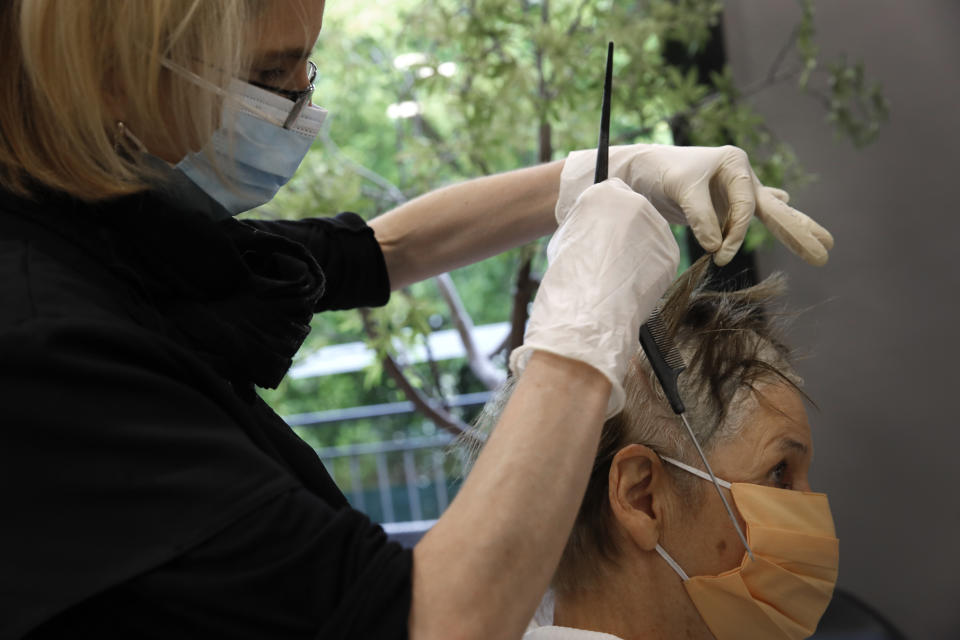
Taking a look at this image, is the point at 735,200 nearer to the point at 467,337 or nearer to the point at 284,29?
the point at 284,29

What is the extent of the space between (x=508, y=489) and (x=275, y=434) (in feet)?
1.17

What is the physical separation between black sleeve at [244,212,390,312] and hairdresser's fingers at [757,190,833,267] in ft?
1.88

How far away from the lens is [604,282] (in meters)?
0.94

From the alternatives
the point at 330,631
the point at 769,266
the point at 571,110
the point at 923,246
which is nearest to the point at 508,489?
the point at 330,631

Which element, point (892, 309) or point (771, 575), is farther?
point (892, 309)

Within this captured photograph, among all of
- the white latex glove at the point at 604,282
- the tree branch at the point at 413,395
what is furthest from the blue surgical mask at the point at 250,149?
the tree branch at the point at 413,395

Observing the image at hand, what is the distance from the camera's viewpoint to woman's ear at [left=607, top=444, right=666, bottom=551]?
4.00ft

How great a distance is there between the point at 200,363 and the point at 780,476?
82 cm

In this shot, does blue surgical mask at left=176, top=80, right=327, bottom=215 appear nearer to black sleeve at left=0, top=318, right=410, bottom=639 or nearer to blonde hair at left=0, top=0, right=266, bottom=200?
blonde hair at left=0, top=0, right=266, bottom=200

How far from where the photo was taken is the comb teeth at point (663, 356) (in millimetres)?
1084

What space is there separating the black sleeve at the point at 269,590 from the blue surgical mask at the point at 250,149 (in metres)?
0.40

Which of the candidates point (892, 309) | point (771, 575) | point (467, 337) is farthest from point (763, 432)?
point (892, 309)

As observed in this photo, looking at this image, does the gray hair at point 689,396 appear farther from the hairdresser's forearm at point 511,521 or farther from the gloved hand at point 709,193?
the hairdresser's forearm at point 511,521

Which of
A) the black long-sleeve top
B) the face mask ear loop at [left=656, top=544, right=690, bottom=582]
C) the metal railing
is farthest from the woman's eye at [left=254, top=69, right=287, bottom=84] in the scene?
the metal railing
